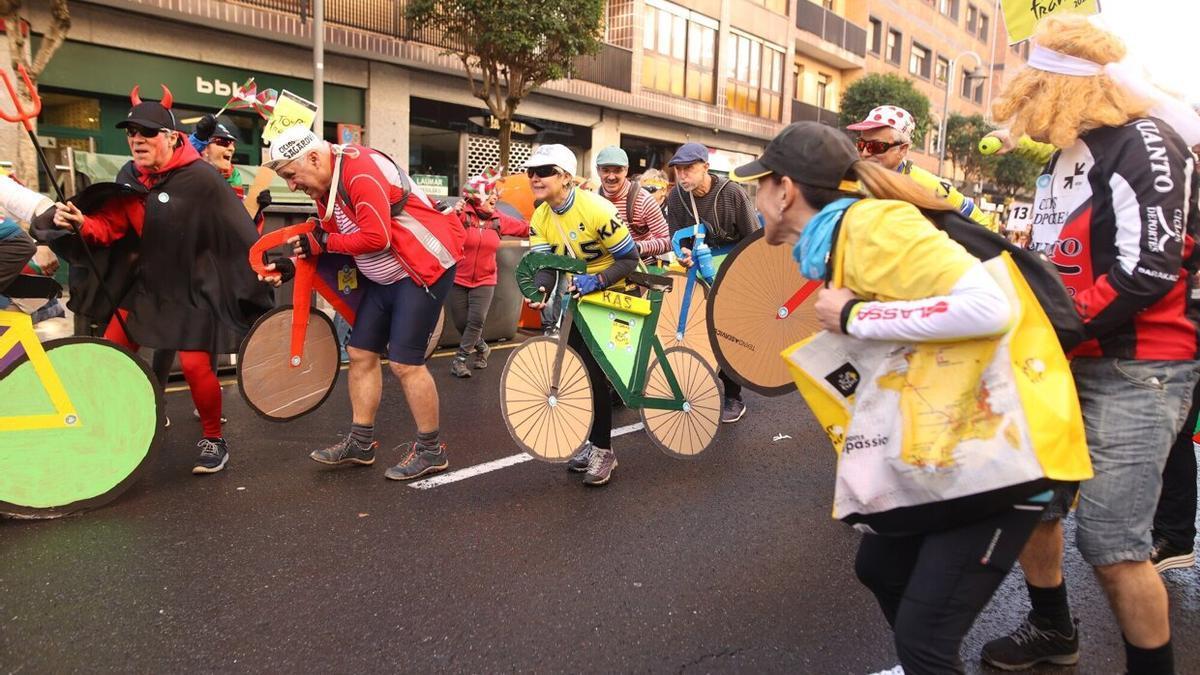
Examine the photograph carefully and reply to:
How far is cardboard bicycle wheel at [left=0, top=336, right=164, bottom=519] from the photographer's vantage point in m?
3.59

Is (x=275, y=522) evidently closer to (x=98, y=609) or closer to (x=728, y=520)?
(x=98, y=609)

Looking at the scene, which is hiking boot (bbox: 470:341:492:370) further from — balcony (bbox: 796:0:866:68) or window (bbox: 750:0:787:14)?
balcony (bbox: 796:0:866:68)

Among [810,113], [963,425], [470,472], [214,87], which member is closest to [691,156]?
[470,472]

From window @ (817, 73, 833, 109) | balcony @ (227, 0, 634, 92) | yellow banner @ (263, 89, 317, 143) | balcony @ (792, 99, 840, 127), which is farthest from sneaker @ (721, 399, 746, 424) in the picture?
window @ (817, 73, 833, 109)

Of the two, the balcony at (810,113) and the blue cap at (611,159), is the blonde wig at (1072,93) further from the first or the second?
the balcony at (810,113)

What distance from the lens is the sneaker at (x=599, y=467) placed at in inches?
177

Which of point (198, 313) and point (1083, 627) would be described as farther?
point (198, 313)

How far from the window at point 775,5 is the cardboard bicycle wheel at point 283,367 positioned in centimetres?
2792

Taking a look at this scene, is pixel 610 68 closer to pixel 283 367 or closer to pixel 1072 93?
pixel 283 367

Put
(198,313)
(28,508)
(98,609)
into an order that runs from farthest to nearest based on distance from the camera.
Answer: (198,313), (28,508), (98,609)

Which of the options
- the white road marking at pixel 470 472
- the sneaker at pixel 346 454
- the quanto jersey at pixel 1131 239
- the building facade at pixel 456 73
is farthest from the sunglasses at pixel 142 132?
the quanto jersey at pixel 1131 239

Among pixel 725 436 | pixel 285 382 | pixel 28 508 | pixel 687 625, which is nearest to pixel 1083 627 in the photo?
pixel 687 625

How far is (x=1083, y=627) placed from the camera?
10.1 feet

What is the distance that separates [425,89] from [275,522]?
17.4 meters
